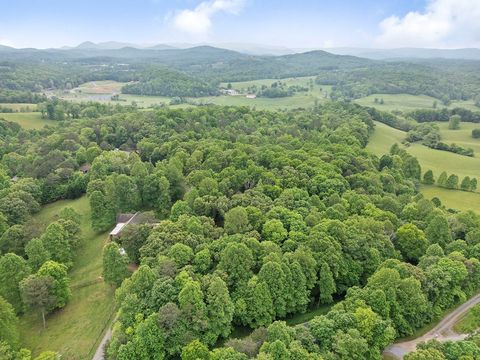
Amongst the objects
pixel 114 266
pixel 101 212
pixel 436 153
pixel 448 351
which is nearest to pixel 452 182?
pixel 436 153

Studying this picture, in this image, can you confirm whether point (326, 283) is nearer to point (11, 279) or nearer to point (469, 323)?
point (469, 323)

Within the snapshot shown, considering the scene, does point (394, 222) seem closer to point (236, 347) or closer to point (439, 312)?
point (439, 312)

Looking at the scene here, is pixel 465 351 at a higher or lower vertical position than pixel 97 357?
higher

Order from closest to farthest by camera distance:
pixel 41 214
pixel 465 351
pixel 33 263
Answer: pixel 465 351 < pixel 33 263 < pixel 41 214

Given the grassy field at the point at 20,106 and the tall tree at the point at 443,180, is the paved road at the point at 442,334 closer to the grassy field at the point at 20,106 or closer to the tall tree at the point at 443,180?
the tall tree at the point at 443,180


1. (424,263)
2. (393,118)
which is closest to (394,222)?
(424,263)

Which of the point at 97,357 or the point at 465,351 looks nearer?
the point at 465,351

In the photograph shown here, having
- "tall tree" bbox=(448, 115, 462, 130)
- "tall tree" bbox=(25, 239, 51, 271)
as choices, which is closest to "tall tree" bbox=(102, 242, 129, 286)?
"tall tree" bbox=(25, 239, 51, 271)
